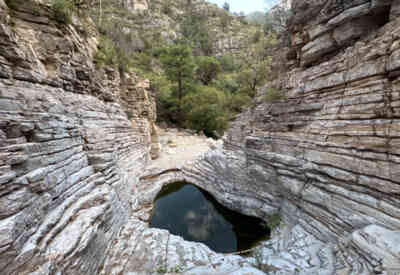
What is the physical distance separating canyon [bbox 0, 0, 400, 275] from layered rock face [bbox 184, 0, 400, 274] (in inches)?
0.9

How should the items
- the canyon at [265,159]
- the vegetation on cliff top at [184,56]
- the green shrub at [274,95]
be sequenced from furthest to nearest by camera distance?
the vegetation on cliff top at [184,56]
the green shrub at [274,95]
the canyon at [265,159]

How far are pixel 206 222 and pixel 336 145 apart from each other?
5588 millimetres

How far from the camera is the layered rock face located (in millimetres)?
2582

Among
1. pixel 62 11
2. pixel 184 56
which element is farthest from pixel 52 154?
pixel 184 56

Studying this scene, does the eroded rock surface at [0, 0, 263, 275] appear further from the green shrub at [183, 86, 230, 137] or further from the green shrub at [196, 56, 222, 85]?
the green shrub at [196, 56, 222, 85]

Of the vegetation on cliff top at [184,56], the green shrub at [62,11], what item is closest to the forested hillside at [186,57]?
the vegetation on cliff top at [184,56]

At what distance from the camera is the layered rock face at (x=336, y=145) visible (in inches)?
102

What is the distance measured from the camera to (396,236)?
7.36 feet

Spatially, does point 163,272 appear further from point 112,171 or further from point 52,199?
point 112,171

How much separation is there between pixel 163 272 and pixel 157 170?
5853 mm

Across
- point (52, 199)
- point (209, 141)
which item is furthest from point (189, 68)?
point (52, 199)

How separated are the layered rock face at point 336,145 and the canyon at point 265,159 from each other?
2 centimetres

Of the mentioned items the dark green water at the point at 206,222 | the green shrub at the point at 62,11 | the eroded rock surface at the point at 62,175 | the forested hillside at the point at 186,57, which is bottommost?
the dark green water at the point at 206,222

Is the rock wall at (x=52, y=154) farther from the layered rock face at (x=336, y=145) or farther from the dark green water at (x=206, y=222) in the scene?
the layered rock face at (x=336, y=145)
